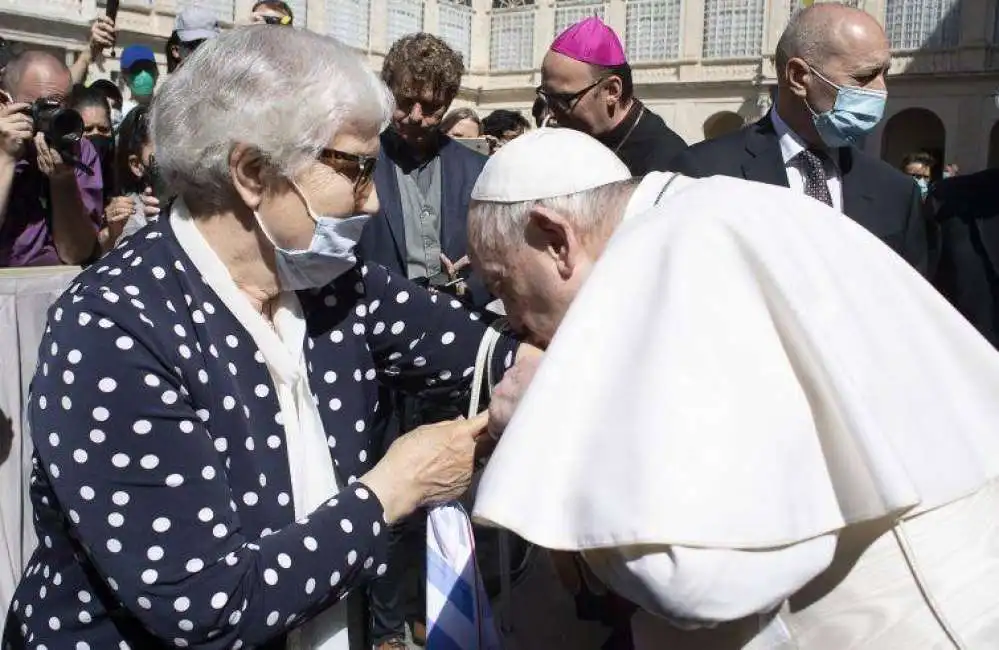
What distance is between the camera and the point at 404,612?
167 inches

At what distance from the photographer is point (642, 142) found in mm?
4363

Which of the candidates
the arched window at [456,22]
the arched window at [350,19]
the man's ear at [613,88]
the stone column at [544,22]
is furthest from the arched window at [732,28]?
the man's ear at [613,88]

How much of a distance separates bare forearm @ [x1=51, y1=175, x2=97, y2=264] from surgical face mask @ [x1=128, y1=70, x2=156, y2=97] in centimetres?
151

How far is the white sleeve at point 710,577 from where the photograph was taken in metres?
1.28

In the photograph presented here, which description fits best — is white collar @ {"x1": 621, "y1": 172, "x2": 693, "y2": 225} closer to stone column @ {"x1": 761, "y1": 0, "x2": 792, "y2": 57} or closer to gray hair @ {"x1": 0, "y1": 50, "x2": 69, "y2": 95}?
gray hair @ {"x1": 0, "y1": 50, "x2": 69, "y2": 95}

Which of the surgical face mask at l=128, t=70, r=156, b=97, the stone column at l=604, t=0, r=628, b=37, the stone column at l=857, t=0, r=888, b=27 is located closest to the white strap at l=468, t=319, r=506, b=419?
the surgical face mask at l=128, t=70, r=156, b=97

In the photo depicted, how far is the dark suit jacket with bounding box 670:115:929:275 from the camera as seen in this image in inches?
145

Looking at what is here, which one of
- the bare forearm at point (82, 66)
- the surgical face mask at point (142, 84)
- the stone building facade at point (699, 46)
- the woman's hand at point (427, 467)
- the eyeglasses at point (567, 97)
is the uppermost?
the stone building facade at point (699, 46)

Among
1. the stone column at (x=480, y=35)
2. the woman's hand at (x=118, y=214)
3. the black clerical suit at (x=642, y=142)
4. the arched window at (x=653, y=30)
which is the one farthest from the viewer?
the stone column at (x=480, y=35)

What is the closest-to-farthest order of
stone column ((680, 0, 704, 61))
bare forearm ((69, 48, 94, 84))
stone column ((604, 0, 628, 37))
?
bare forearm ((69, 48, 94, 84))
stone column ((680, 0, 704, 61))
stone column ((604, 0, 628, 37))

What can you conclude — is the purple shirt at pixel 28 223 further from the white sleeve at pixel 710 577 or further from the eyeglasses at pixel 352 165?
the white sleeve at pixel 710 577

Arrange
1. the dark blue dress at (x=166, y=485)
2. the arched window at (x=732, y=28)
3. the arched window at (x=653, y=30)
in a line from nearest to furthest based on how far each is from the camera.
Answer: the dark blue dress at (x=166, y=485)
the arched window at (x=732, y=28)
the arched window at (x=653, y=30)

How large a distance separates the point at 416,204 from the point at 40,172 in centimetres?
156

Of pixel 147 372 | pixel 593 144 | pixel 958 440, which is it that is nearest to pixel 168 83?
pixel 147 372
